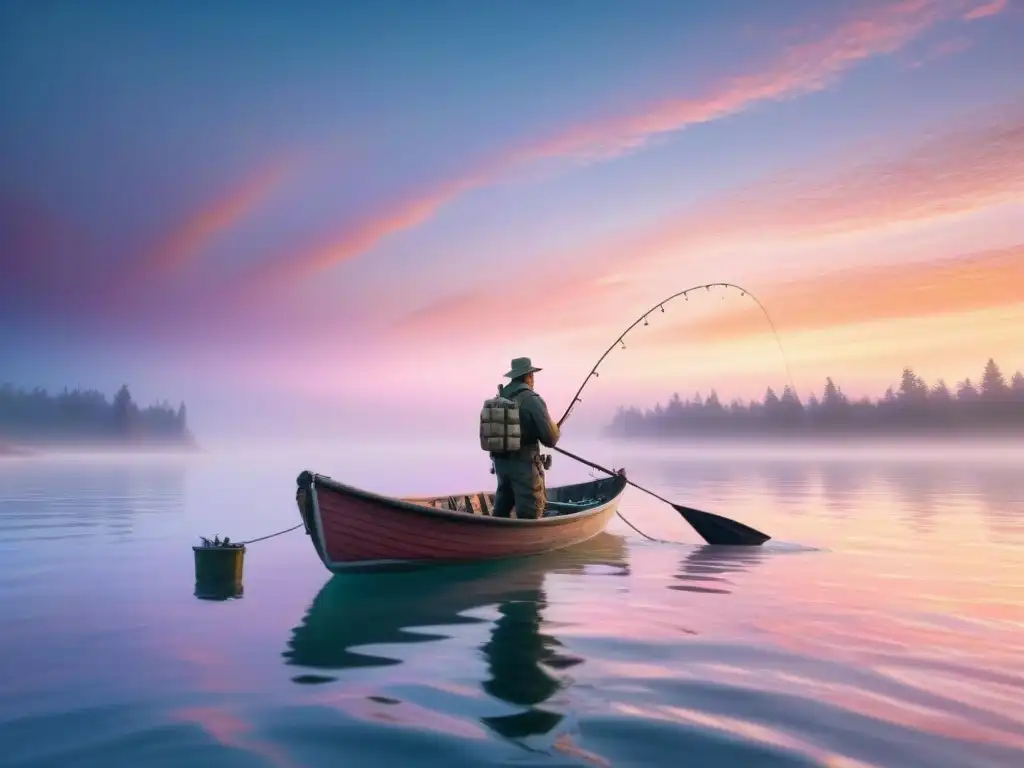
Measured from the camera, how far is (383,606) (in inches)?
385

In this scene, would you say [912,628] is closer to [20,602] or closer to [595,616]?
[595,616]

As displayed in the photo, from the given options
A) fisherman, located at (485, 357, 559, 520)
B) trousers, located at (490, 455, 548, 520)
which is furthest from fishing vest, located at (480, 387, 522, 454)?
trousers, located at (490, 455, 548, 520)

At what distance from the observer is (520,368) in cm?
1312

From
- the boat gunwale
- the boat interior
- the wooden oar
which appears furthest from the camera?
the wooden oar

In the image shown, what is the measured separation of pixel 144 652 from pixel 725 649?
264 inches

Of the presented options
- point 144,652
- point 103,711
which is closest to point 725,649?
point 103,711

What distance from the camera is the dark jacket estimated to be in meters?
12.6

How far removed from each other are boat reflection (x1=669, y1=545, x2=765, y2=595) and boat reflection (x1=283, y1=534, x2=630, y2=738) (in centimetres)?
138

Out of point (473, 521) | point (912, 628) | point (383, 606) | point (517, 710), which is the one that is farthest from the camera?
point (473, 521)

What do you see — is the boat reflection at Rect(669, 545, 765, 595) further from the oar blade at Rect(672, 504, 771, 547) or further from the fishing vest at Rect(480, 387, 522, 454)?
the fishing vest at Rect(480, 387, 522, 454)

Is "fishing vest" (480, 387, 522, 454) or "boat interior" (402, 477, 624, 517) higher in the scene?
"fishing vest" (480, 387, 522, 454)

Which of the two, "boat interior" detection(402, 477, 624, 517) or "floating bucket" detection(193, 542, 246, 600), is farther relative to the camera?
"boat interior" detection(402, 477, 624, 517)

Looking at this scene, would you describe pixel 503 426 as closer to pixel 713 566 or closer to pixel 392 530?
pixel 392 530

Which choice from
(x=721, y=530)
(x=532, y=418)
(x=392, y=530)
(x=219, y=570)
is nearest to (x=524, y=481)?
(x=532, y=418)
